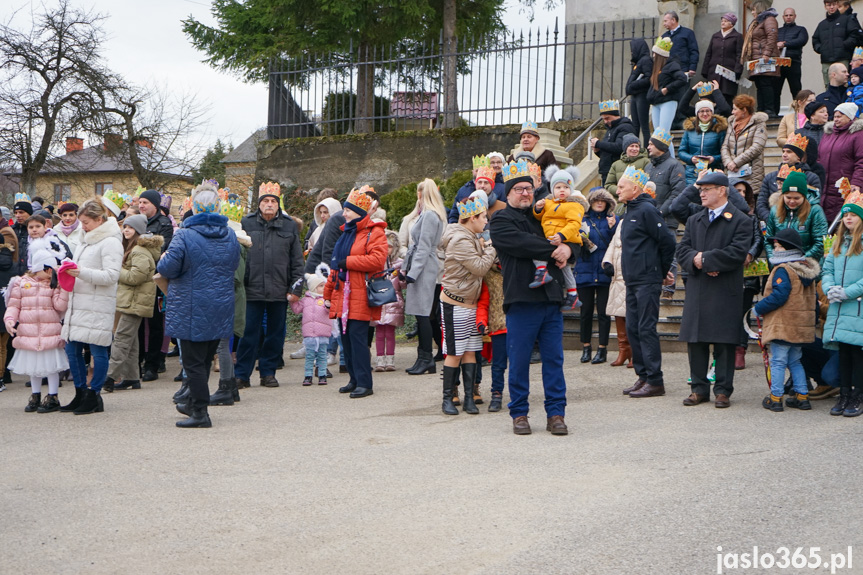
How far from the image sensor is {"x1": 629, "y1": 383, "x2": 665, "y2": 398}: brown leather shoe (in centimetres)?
901

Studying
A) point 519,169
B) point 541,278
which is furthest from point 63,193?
point 541,278

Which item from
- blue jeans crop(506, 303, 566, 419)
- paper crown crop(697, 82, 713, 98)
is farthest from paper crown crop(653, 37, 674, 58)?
blue jeans crop(506, 303, 566, 419)

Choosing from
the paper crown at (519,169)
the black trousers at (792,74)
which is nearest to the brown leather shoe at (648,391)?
the paper crown at (519,169)

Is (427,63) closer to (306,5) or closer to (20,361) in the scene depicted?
(306,5)

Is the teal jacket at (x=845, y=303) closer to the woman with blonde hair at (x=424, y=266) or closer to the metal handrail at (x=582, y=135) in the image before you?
the woman with blonde hair at (x=424, y=266)

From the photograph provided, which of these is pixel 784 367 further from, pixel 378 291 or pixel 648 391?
pixel 378 291

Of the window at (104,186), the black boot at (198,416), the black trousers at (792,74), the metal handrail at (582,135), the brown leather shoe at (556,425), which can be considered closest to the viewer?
the brown leather shoe at (556,425)

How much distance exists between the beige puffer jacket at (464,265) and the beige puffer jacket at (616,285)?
9.10 feet

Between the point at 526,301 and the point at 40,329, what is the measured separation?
4.90 meters

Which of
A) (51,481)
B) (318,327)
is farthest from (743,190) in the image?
(51,481)

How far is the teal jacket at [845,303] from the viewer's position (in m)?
7.84

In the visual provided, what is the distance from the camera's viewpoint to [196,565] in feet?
14.8

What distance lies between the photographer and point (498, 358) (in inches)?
338

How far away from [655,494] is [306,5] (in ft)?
58.3
